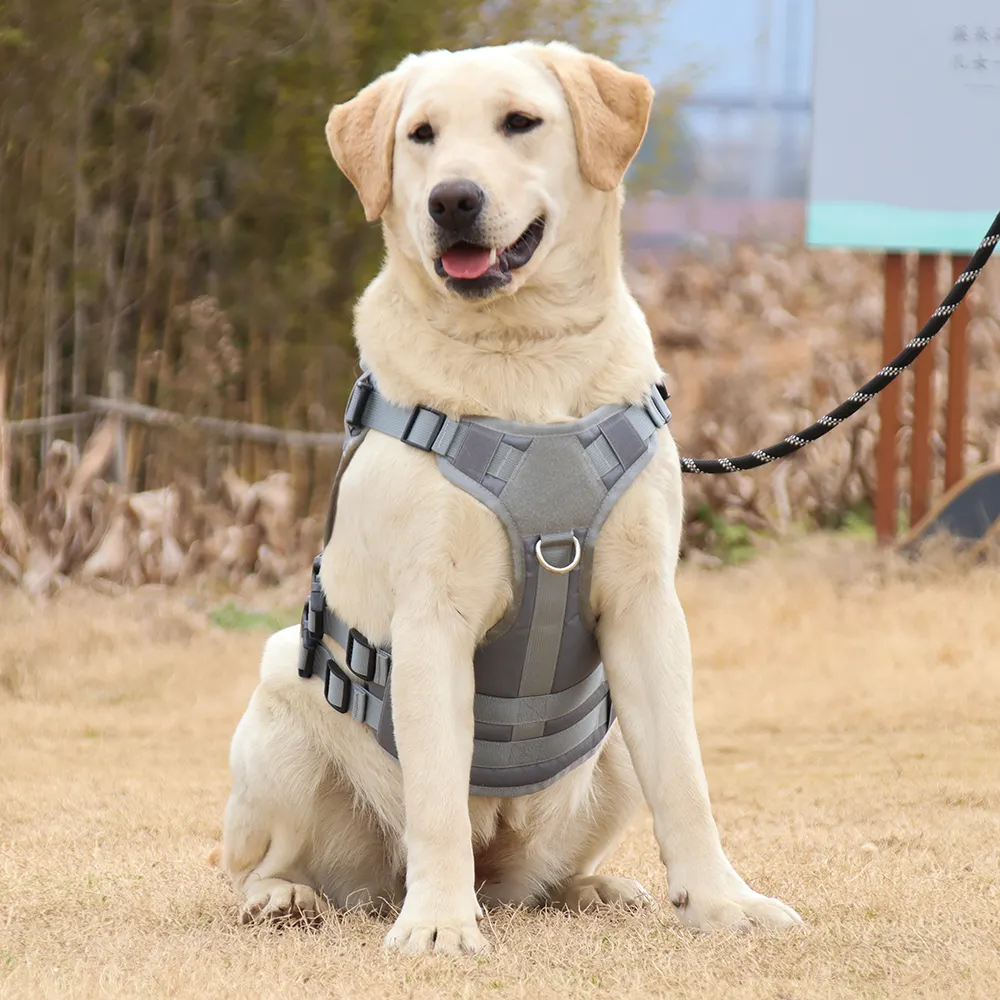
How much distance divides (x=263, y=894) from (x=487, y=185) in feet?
4.34

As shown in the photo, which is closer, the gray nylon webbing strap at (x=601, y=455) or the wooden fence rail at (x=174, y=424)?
the gray nylon webbing strap at (x=601, y=455)

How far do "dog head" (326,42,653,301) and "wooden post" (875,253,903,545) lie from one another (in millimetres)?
4993

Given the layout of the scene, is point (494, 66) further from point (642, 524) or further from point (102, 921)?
point (102, 921)

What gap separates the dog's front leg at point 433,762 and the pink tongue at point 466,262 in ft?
1.78

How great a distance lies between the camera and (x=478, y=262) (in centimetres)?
258

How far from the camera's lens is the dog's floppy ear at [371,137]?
271cm

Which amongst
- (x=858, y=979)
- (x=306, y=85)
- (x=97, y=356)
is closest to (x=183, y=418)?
(x=97, y=356)

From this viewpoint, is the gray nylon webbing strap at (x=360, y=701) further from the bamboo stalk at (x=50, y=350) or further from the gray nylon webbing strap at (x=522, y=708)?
the bamboo stalk at (x=50, y=350)

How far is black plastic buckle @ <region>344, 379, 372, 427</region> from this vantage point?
107 inches

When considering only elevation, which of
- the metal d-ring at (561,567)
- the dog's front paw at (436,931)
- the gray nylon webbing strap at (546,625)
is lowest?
the dog's front paw at (436,931)

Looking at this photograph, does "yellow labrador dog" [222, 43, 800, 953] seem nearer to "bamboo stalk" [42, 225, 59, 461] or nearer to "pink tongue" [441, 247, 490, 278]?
"pink tongue" [441, 247, 490, 278]

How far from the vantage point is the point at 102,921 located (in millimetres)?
2830

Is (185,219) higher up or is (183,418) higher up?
(185,219)

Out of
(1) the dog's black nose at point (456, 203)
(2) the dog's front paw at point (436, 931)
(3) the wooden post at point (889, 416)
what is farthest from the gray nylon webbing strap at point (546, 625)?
(3) the wooden post at point (889, 416)
